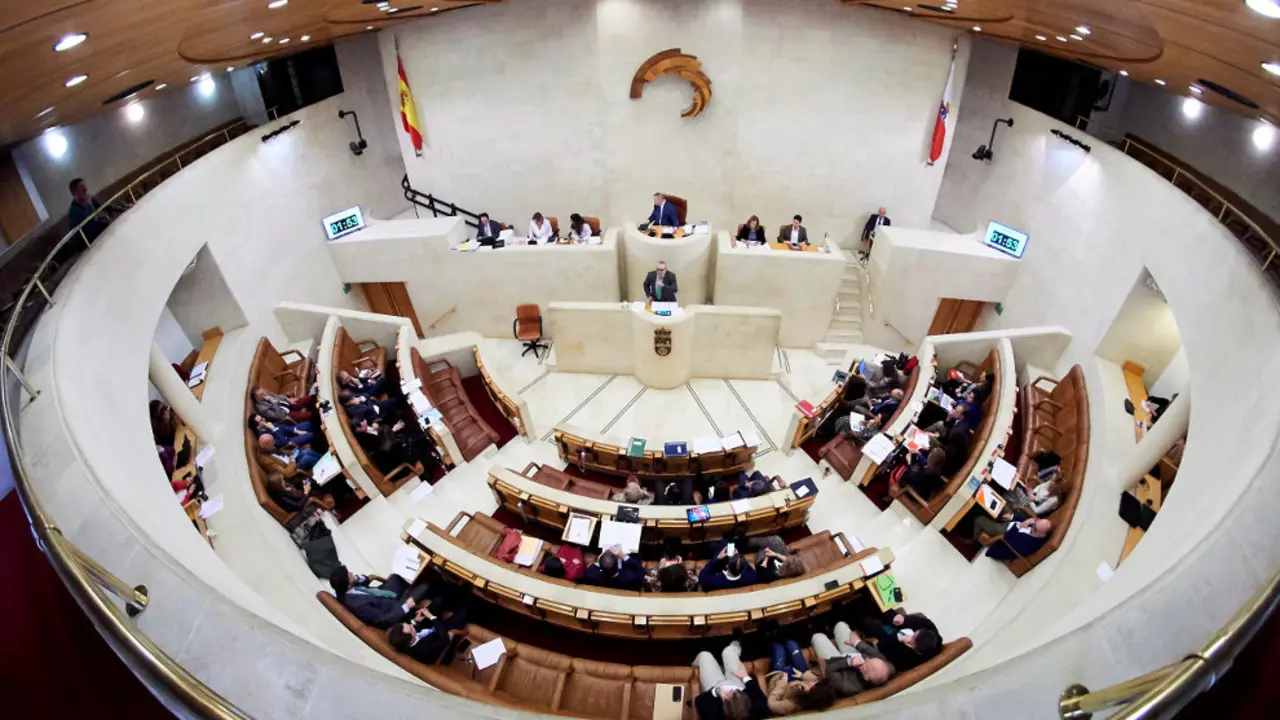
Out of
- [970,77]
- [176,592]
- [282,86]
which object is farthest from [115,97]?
[970,77]

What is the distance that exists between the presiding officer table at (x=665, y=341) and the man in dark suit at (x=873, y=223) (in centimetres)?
321

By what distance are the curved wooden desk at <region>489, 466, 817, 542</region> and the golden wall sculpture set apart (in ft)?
22.7

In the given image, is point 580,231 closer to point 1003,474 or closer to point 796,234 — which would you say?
point 796,234

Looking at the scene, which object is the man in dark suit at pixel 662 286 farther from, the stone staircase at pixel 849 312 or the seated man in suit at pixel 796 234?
the stone staircase at pixel 849 312

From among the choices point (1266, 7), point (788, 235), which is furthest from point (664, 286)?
point (1266, 7)

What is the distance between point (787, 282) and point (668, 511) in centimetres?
503

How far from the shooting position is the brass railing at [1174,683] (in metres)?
2.17

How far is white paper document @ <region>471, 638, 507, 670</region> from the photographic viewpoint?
18.1 ft

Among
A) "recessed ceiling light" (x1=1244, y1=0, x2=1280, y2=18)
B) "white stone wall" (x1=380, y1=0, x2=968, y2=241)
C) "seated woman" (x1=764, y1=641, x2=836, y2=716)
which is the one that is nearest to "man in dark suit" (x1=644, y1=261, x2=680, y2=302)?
"white stone wall" (x1=380, y1=0, x2=968, y2=241)

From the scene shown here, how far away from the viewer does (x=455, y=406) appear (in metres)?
9.06

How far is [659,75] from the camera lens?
10.4 metres

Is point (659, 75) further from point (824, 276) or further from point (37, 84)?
point (37, 84)

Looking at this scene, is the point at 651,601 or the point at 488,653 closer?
the point at 488,653

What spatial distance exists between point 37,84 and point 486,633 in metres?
5.49
